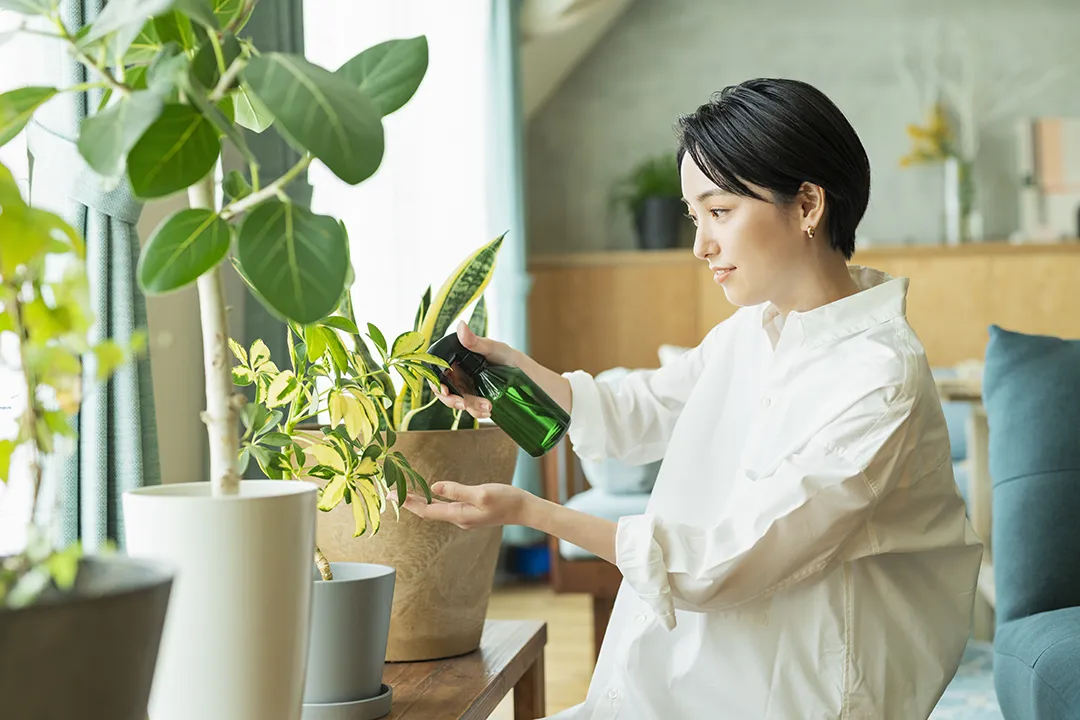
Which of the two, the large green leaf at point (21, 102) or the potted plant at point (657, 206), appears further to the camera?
the potted plant at point (657, 206)

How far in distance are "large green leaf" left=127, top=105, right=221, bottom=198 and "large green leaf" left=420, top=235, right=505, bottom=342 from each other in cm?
63

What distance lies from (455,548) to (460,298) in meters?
0.31

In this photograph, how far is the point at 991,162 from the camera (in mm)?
5352

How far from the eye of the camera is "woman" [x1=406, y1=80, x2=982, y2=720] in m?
1.10

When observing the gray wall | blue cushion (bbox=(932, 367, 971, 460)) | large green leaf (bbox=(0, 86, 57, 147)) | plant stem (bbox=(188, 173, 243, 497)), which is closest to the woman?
plant stem (bbox=(188, 173, 243, 497))

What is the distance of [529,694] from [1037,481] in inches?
31.2

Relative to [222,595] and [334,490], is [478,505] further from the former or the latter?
[222,595]

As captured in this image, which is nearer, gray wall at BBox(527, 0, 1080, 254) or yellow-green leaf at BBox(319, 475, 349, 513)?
yellow-green leaf at BBox(319, 475, 349, 513)

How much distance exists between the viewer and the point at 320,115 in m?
0.65

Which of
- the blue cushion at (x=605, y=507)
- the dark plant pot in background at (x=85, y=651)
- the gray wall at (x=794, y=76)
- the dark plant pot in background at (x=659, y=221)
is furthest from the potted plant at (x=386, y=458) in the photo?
the gray wall at (x=794, y=76)

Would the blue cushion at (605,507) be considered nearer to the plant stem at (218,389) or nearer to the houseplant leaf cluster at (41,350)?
the plant stem at (218,389)

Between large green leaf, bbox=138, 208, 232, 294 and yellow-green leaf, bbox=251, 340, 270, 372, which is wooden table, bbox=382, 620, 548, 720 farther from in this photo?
large green leaf, bbox=138, 208, 232, 294

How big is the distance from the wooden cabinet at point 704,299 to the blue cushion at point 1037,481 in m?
3.10

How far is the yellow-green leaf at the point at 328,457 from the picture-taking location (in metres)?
1.04
